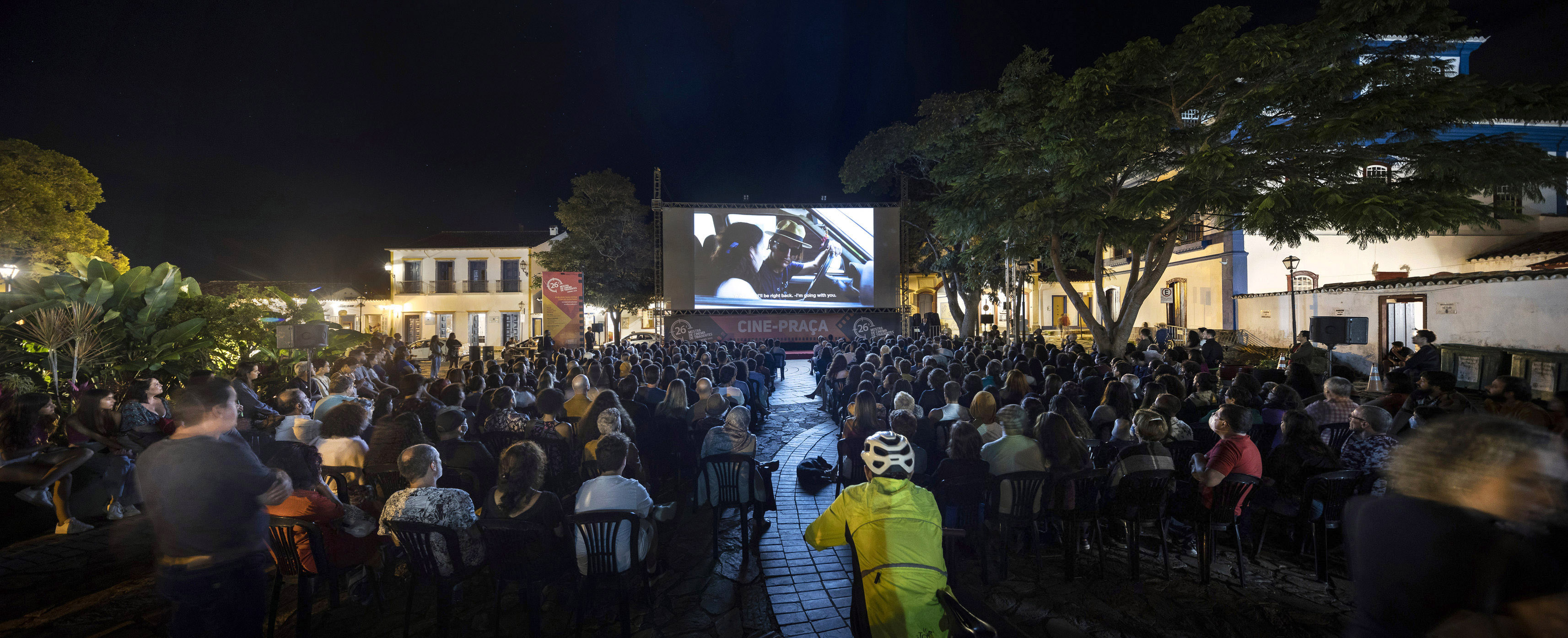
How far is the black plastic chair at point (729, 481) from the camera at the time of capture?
4062 millimetres

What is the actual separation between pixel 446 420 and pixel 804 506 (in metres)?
2.85

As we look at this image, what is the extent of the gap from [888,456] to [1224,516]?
2638 mm

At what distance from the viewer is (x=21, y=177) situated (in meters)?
15.3

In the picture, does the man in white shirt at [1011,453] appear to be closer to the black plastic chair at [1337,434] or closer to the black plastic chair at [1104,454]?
the black plastic chair at [1104,454]

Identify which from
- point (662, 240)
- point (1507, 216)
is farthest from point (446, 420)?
point (662, 240)

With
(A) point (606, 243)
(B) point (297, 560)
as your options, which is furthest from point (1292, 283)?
(A) point (606, 243)

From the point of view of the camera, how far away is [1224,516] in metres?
3.57

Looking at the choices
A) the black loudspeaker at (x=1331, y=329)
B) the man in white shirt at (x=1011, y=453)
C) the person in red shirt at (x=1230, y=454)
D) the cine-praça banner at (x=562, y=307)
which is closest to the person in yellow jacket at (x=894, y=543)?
the man in white shirt at (x=1011, y=453)

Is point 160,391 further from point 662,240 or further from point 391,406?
point 662,240

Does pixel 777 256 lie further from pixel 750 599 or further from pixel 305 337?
pixel 750 599

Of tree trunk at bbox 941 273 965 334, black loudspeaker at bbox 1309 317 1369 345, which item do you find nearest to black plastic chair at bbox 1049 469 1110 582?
black loudspeaker at bbox 1309 317 1369 345

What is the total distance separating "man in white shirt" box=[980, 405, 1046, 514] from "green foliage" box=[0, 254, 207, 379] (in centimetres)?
977

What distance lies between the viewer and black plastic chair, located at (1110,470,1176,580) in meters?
3.62

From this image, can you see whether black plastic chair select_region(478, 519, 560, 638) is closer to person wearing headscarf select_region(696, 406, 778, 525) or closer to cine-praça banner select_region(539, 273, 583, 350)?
person wearing headscarf select_region(696, 406, 778, 525)
